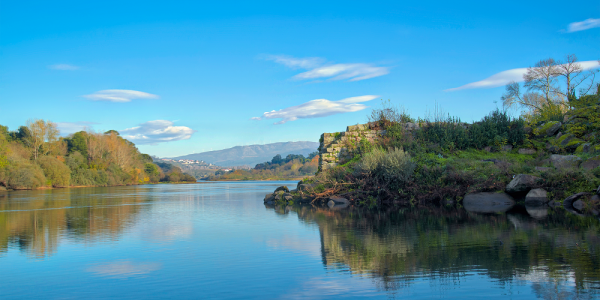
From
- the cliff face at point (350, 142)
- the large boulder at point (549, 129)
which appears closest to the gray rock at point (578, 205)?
the large boulder at point (549, 129)

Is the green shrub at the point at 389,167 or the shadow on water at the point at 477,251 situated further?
the green shrub at the point at 389,167

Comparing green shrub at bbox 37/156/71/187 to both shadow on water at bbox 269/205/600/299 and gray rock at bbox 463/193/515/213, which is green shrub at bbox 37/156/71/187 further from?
gray rock at bbox 463/193/515/213

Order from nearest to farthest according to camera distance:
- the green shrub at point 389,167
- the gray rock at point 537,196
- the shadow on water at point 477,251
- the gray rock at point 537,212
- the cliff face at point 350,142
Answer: the shadow on water at point 477,251
the gray rock at point 537,212
the gray rock at point 537,196
the green shrub at point 389,167
the cliff face at point 350,142

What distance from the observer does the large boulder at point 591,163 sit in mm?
13172

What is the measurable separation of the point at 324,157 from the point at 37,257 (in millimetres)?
15503

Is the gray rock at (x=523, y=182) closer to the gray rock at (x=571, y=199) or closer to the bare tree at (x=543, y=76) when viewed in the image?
the gray rock at (x=571, y=199)

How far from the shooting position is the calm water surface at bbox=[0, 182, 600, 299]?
4.14m

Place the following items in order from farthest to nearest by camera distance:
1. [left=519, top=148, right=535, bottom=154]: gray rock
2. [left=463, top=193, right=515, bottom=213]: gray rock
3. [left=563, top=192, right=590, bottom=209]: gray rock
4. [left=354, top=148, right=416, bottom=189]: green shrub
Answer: [left=519, top=148, right=535, bottom=154]: gray rock < [left=354, top=148, right=416, bottom=189]: green shrub < [left=463, top=193, right=515, bottom=213]: gray rock < [left=563, top=192, right=590, bottom=209]: gray rock

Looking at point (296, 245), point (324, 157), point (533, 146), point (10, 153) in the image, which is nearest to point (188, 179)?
point (10, 153)

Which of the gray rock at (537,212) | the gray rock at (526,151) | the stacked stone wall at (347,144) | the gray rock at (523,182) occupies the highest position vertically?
A: the stacked stone wall at (347,144)

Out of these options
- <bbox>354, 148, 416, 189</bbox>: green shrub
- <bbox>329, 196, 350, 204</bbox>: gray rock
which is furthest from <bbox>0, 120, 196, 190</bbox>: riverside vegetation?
<bbox>354, 148, 416, 189</bbox>: green shrub

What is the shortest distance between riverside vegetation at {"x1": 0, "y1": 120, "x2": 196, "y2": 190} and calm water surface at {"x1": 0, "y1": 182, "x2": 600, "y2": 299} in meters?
46.4

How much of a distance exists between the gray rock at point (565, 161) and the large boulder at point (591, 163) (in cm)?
26

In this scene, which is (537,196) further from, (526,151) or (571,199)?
(526,151)
